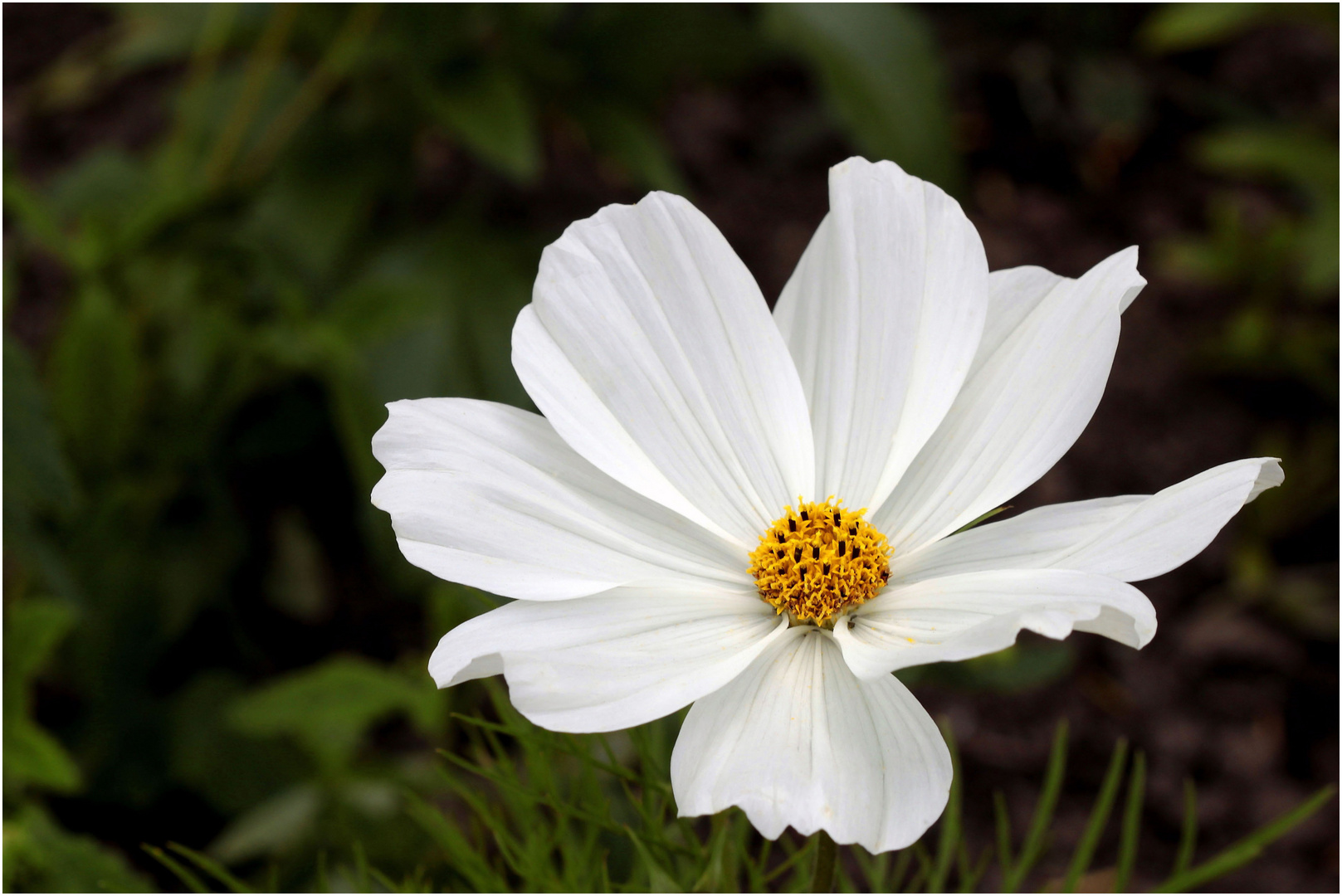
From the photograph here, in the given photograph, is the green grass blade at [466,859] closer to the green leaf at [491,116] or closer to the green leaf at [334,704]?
the green leaf at [334,704]

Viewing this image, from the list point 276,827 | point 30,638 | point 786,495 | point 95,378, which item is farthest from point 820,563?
point 95,378

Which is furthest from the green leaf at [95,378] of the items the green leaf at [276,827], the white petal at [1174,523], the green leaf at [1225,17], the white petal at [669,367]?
the green leaf at [1225,17]

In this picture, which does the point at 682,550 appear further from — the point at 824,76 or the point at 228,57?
the point at 228,57

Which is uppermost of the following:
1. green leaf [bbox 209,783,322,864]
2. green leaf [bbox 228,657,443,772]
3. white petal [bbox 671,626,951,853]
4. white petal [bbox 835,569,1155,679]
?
white petal [bbox 835,569,1155,679]

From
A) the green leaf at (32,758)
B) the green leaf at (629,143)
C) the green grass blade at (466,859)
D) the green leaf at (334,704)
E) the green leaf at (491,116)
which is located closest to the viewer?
the green grass blade at (466,859)

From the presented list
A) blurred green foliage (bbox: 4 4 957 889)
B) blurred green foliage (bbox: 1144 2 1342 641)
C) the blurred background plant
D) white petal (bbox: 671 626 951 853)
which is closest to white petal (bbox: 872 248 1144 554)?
white petal (bbox: 671 626 951 853)

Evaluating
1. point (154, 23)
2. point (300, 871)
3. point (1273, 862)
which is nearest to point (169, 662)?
point (300, 871)

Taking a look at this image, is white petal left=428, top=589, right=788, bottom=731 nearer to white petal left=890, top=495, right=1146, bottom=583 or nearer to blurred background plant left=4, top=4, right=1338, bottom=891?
white petal left=890, top=495, right=1146, bottom=583
